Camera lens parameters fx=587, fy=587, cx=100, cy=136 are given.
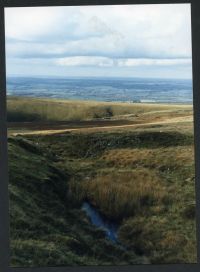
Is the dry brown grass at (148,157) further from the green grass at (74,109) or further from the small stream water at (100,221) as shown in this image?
the small stream water at (100,221)

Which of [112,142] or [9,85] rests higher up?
[9,85]


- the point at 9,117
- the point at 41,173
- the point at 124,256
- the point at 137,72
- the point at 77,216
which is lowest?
the point at 124,256

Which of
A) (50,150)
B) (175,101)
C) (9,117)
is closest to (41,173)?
(50,150)

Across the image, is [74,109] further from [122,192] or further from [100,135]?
[122,192]

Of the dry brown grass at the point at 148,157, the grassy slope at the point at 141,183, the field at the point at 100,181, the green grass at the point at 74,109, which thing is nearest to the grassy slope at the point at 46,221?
the field at the point at 100,181

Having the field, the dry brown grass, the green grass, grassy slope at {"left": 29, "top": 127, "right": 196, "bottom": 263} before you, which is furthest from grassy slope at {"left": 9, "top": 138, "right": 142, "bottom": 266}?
the dry brown grass

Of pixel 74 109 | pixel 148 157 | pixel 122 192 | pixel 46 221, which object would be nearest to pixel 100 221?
pixel 122 192

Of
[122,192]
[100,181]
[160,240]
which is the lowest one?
[160,240]

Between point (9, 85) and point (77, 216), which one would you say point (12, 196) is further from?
point (9, 85)
